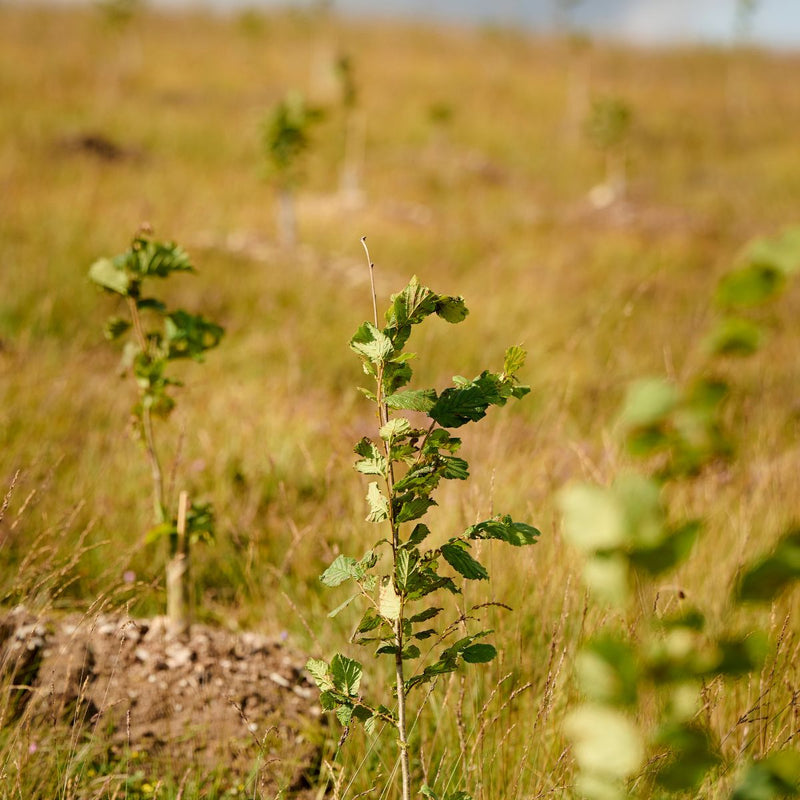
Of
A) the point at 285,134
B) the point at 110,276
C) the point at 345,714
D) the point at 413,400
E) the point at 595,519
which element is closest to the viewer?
the point at 595,519

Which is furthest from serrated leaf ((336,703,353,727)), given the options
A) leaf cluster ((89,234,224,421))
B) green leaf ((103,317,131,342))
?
green leaf ((103,317,131,342))

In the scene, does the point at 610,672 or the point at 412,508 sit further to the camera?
the point at 412,508

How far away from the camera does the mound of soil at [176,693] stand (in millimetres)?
1600

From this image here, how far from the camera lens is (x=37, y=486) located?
Answer: 2588 millimetres

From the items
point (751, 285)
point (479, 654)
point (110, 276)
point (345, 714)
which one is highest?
point (110, 276)

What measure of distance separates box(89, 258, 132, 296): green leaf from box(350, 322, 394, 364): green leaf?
0.98 meters

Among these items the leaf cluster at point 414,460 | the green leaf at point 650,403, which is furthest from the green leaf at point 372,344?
the green leaf at point 650,403

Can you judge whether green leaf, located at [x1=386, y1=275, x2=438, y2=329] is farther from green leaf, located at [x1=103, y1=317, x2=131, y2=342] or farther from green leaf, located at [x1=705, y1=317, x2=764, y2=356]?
green leaf, located at [x1=103, y1=317, x2=131, y2=342]

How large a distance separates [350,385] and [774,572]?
3.70 metres

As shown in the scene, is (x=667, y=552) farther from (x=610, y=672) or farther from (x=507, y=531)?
(x=507, y=531)

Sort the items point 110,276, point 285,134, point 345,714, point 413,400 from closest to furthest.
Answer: point 413,400 → point 345,714 → point 110,276 → point 285,134

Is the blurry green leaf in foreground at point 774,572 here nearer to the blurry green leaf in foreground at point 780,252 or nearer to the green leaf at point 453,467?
the blurry green leaf in foreground at point 780,252

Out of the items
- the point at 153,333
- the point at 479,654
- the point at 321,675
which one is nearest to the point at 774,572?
the point at 479,654

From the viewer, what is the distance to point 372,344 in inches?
41.4
